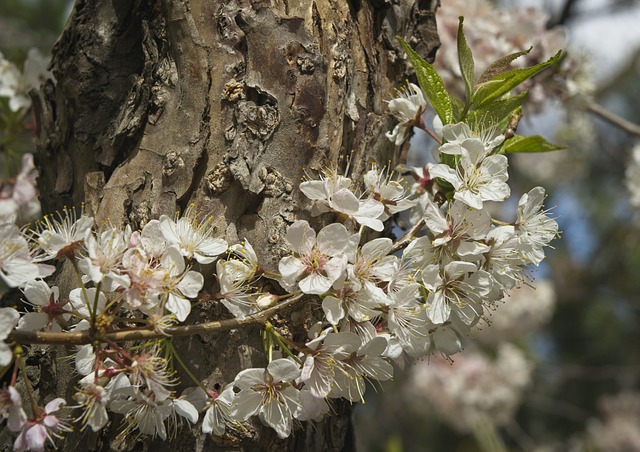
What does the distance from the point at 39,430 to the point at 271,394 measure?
27 cm

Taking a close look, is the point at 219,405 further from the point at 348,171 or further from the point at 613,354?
the point at 613,354

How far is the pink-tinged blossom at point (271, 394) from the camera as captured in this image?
793mm

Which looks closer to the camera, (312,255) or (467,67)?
(312,255)

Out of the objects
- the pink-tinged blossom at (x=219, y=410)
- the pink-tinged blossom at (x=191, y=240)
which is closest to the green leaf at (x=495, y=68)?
the pink-tinged blossom at (x=191, y=240)

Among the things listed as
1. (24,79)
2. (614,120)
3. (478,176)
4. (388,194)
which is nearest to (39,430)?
(388,194)

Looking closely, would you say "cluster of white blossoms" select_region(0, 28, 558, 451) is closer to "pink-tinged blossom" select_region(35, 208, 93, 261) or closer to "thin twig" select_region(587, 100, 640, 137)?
"pink-tinged blossom" select_region(35, 208, 93, 261)

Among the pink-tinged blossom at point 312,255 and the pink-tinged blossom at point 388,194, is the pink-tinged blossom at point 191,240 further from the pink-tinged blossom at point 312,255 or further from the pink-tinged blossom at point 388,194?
the pink-tinged blossom at point 388,194

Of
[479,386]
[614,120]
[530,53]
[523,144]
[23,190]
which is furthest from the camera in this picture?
[479,386]

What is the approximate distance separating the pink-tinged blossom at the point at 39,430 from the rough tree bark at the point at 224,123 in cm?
9

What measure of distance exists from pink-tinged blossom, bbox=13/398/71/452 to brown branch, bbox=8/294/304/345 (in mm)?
84

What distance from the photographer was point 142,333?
759 mm

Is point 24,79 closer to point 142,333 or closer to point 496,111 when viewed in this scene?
point 142,333

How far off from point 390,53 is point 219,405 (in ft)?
1.94

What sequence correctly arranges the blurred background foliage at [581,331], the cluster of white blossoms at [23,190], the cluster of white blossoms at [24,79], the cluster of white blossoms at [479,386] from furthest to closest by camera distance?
the blurred background foliage at [581,331] < the cluster of white blossoms at [479,386] < the cluster of white blossoms at [24,79] < the cluster of white blossoms at [23,190]
